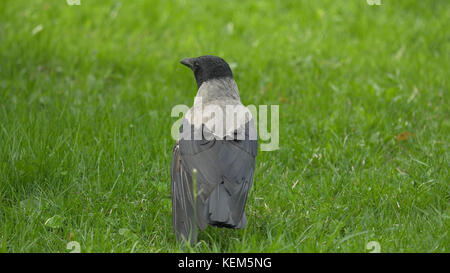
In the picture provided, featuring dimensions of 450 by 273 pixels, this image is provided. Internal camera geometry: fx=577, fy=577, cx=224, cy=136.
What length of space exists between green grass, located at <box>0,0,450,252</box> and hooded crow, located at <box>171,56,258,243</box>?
202 mm

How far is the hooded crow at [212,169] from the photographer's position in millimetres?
3508

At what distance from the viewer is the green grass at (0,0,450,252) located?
3871 mm

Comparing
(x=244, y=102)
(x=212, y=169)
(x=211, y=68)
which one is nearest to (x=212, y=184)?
(x=212, y=169)

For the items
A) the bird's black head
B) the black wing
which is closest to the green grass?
the black wing

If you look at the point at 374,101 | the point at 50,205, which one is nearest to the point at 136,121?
the point at 50,205

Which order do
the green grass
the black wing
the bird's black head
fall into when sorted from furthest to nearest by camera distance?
1. the bird's black head
2. the green grass
3. the black wing

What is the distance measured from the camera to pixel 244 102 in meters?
5.96

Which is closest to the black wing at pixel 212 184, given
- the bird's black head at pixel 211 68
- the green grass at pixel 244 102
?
the green grass at pixel 244 102

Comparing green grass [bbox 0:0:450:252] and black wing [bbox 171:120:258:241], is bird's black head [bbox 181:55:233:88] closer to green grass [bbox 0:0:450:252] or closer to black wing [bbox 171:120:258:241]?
black wing [bbox 171:120:258:241]

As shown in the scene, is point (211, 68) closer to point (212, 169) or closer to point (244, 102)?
point (212, 169)

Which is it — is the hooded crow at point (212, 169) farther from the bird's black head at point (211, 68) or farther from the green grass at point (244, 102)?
the bird's black head at point (211, 68)

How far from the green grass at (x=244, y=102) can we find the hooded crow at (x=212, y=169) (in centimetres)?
20

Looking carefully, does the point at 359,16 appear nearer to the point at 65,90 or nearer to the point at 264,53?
the point at 264,53

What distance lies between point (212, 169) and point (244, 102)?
2.44m
